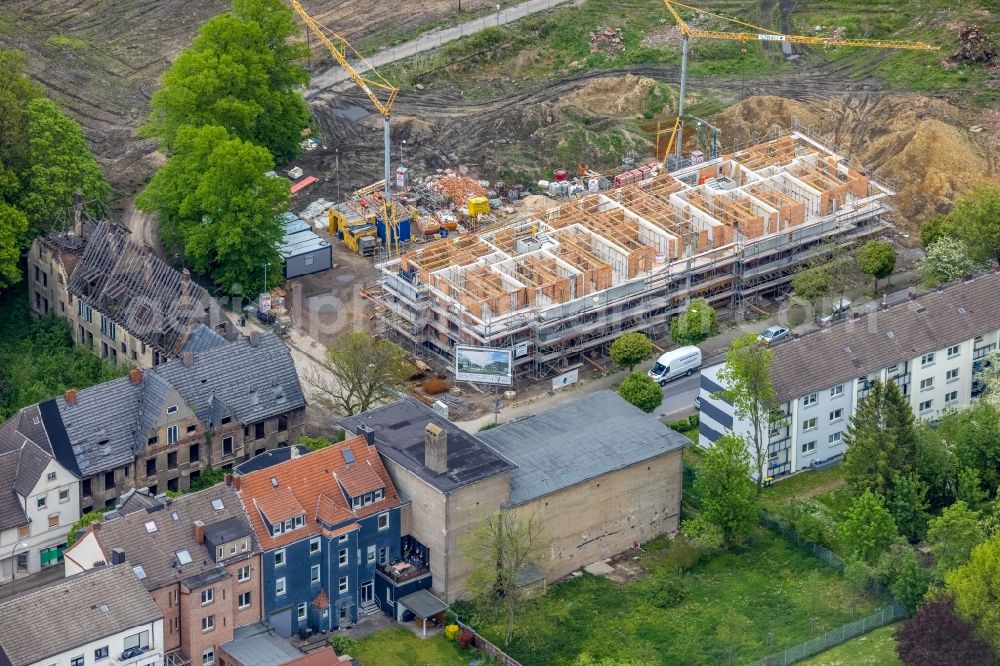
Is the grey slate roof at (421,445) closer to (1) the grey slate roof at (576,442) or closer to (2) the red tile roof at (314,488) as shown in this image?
(2) the red tile roof at (314,488)

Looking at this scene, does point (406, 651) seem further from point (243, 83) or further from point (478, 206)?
point (243, 83)

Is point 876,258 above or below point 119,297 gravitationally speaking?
below

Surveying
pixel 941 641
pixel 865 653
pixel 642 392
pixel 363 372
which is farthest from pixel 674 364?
pixel 941 641

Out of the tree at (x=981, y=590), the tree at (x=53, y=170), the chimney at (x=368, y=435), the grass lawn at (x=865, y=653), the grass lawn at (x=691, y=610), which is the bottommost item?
the grass lawn at (x=691, y=610)

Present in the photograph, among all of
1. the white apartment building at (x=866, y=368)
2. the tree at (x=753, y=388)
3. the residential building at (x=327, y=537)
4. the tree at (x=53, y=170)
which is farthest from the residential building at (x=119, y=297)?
the white apartment building at (x=866, y=368)

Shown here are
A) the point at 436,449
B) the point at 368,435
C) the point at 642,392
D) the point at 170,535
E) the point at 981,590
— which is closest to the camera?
the point at 981,590

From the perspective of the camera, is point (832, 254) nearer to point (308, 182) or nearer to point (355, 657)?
point (308, 182)
